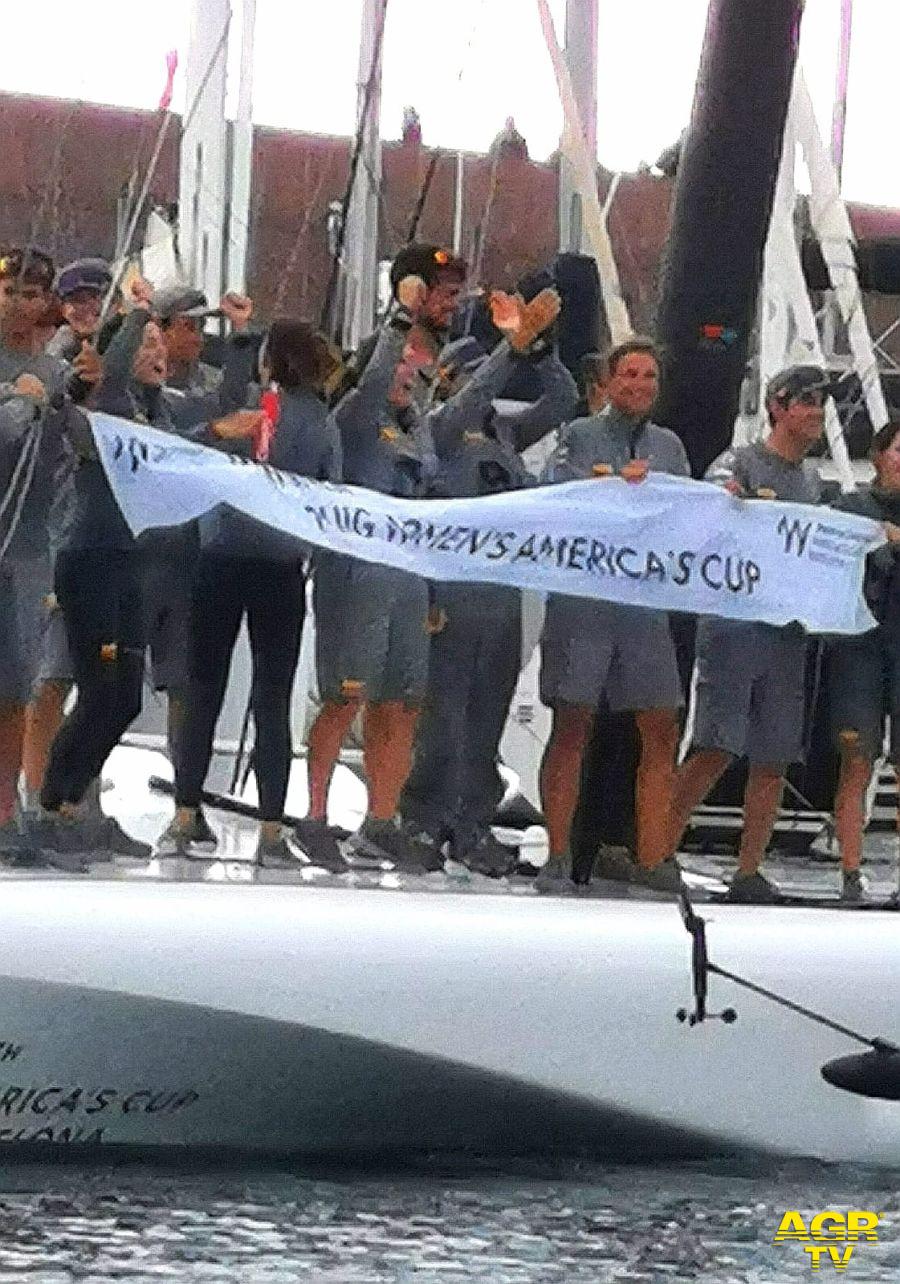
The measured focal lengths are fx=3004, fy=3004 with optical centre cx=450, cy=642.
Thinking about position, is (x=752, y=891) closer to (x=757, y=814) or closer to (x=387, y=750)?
(x=757, y=814)

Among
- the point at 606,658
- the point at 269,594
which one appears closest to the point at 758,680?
the point at 606,658

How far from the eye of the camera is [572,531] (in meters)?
7.28

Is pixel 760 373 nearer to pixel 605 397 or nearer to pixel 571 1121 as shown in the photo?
pixel 605 397

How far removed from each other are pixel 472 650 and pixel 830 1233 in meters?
1.68

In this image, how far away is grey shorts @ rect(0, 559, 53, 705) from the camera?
22.9 ft

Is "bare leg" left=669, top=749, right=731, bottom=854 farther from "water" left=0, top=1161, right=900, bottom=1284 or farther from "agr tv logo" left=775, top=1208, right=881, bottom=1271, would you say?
"agr tv logo" left=775, top=1208, right=881, bottom=1271

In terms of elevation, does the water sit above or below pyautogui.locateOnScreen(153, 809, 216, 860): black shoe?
below

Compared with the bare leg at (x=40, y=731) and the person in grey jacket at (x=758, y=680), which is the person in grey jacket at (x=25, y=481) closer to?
the bare leg at (x=40, y=731)

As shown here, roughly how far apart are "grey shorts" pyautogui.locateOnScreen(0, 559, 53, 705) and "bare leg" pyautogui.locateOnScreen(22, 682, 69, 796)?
0.26m

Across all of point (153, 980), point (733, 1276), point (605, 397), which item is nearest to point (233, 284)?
point (605, 397)

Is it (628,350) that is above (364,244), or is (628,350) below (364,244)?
below

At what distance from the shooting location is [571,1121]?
716cm

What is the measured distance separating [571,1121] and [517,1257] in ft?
2.32

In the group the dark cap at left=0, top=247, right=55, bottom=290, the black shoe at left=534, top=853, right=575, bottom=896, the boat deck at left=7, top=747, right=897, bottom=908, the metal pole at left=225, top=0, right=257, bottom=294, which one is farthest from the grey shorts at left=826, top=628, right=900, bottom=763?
the metal pole at left=225, top=0, right=257, bottom=294
